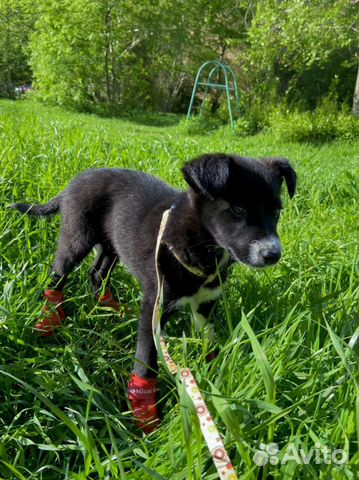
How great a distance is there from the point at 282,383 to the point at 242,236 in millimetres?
630

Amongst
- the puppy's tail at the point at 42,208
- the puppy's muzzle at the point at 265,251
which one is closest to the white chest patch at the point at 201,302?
the puppy's muzzle at the point at 265,251

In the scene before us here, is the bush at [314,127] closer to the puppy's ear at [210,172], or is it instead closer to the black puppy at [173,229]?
the black puppy at [173,229]

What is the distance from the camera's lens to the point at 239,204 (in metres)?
2.04

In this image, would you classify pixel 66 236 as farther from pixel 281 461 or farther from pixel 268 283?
pixel 281 461

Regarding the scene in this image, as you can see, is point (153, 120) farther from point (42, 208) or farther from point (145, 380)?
point (145, 380)

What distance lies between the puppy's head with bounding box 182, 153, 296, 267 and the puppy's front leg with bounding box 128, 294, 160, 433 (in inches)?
20.3

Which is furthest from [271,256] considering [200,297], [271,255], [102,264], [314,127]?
[314,127]

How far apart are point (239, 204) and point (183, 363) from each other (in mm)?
726

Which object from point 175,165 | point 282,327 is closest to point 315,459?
point 282,327

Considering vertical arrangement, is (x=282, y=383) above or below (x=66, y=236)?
below

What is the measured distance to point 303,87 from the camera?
1717cm

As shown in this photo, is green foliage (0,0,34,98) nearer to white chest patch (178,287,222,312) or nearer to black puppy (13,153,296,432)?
black puppy (13,153,296,432)

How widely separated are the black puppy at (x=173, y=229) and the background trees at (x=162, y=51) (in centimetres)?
1114

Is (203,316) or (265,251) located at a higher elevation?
(265,251)
